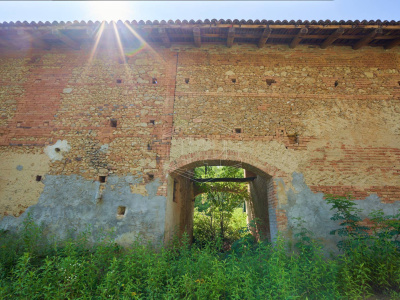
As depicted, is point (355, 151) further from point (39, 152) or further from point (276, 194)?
point (39, 152)

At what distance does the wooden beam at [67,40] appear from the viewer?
6.62 meters

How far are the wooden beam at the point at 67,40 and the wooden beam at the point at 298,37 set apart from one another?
6407 millimetres

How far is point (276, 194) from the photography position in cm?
581

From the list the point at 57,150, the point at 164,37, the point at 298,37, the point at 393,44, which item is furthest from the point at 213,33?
the point at 57,150

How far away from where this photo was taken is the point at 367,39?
21.8ft

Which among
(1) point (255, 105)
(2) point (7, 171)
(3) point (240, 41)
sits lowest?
(2) point (7, 171)

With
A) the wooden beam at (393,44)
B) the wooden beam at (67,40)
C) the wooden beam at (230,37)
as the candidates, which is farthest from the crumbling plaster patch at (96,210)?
the wooden beam at (393,44)

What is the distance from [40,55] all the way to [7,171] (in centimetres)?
365

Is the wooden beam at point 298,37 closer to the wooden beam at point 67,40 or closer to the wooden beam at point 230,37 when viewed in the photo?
the wooden beam at point 230,37

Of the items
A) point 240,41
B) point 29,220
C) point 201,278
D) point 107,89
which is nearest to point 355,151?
point 240,41

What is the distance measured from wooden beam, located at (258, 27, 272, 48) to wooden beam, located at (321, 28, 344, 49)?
1738 mm

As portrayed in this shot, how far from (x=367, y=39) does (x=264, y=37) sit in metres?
2.89

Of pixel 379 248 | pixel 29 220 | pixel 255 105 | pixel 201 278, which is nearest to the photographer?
pixel 201 278

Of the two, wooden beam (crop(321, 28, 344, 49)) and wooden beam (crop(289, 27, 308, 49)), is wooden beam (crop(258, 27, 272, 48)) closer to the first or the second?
wooden beam (crop(289, 27, 308, 49))
